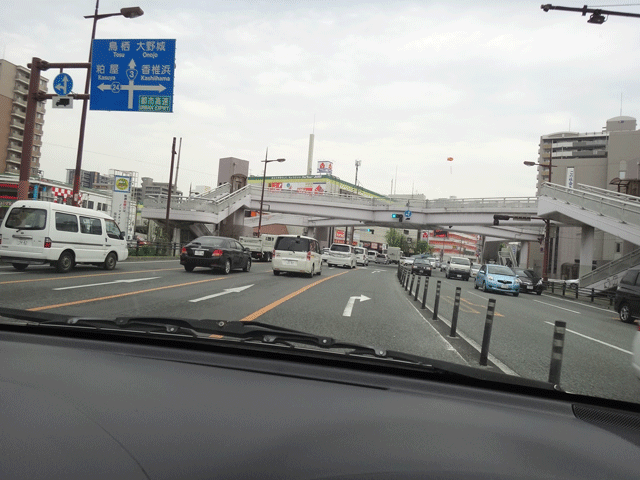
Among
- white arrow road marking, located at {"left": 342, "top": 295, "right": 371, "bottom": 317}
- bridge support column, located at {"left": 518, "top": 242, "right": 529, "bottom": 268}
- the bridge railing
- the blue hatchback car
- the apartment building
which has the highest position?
the apartment building

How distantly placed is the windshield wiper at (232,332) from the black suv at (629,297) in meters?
14.5

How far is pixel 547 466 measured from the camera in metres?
1.47

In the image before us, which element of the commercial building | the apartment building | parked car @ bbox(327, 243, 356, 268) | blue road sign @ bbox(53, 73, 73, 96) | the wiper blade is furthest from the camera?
the apartment building

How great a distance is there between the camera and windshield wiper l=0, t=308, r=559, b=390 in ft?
6.91

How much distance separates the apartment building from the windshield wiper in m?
70.9

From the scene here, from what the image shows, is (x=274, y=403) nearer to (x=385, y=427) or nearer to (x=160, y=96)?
(x=385, y=427)

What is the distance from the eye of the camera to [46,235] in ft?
42.5

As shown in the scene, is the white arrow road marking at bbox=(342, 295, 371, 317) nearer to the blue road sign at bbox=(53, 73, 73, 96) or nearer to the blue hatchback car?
the blue hatchback car

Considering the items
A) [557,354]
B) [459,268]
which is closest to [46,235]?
[557,354]

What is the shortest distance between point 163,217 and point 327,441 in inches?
1711

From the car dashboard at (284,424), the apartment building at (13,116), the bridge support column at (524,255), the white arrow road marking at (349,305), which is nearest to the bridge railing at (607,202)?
the white arrow road marking at (349,305)

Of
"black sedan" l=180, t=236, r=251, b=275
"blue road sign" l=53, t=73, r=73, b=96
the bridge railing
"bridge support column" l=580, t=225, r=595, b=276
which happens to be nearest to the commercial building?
"bridge support column" l=580, t=225, r=595, b=276

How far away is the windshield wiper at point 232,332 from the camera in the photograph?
2105 mm

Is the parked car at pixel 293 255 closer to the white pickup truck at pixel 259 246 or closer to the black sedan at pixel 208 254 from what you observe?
the black sedan at pixel 208 254
